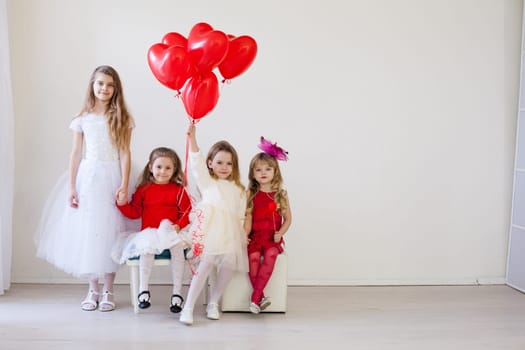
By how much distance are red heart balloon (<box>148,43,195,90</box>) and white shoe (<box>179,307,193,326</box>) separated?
104 cm

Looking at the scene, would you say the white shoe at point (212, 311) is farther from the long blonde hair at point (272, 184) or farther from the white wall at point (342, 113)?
the white wall at point (342, 113)

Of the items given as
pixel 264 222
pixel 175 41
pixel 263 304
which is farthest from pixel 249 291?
pixel 175 41

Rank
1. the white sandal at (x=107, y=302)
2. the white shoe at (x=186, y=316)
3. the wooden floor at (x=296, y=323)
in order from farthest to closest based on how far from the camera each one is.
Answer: the white sandal at (x=107, y=302), the white shoe at (x=186, y=316), the wooden floor at (x=296, y=323)

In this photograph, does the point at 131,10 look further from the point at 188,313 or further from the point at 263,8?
the point at 188,313

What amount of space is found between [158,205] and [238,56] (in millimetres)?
878

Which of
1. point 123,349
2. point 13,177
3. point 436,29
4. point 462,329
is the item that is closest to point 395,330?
point 462,329

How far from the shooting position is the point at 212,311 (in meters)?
3.45

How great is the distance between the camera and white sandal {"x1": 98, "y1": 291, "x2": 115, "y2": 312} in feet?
11.6

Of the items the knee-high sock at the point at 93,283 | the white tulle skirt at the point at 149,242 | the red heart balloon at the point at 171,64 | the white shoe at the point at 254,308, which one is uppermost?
the red heart balloon at the point at 171,64

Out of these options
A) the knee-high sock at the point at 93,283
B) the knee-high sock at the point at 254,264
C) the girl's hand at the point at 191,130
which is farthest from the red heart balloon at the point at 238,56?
the knee-high sock at the point at 93,283

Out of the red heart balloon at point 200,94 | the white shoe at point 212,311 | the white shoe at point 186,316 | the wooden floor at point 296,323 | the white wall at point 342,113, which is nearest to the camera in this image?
the wooden floor at point 296,323

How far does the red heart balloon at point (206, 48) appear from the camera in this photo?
3.08 m

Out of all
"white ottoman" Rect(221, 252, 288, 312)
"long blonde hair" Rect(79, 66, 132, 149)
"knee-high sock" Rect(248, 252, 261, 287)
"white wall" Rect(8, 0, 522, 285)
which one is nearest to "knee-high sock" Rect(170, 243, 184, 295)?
"white ottoman" Rect(221, 252, 288, 312)

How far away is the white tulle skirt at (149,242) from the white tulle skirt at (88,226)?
0.06 meters
